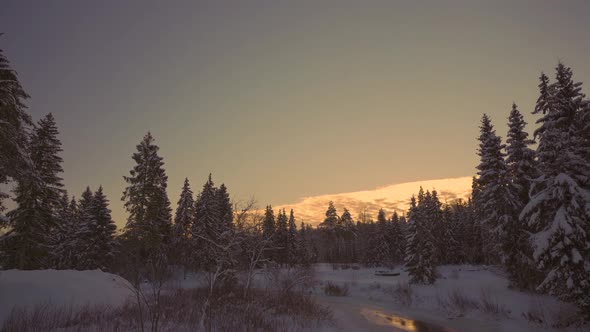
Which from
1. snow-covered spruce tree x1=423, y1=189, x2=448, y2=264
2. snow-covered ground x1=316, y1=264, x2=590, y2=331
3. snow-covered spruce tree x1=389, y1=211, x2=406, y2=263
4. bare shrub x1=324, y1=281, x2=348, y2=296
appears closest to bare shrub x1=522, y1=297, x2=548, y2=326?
snow-covered ground x1=316, y1=264, x2=590, y2=331

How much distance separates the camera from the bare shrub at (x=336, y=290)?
1585 inches

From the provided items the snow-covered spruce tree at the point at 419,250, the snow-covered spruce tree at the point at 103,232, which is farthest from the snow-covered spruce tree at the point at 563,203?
the snow-covered spruce tree at the point at 103,232

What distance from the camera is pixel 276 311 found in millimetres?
21312

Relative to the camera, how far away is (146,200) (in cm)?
3953

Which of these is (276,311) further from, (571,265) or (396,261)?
(396,261)

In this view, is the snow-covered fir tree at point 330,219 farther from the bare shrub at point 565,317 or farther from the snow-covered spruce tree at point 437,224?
the bare shrub at point 565,317

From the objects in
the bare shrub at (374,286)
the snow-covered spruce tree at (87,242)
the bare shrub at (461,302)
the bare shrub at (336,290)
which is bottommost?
the bare shrub at (336,290)

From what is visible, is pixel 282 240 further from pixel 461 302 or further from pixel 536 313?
pixel 536 313

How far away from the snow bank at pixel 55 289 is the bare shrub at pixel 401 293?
23.8m

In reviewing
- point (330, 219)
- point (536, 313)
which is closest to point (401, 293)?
point (536, 313)

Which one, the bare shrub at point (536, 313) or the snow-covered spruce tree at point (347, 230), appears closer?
the bare shrub at point (536, 313)

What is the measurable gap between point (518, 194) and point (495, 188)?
1.91 m

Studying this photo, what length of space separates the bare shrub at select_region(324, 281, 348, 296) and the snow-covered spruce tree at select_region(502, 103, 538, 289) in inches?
709

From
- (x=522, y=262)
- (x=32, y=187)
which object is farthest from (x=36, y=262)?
(x=522, y=262)
